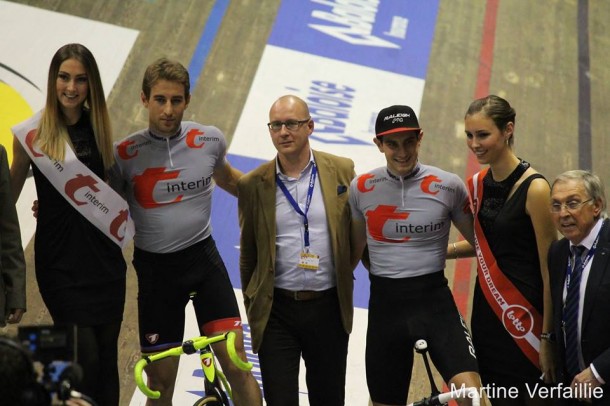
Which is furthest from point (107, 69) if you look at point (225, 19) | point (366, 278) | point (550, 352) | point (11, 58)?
point (550, 352)

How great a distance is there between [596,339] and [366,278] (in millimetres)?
2832

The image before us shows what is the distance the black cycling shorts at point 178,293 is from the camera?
178 inches

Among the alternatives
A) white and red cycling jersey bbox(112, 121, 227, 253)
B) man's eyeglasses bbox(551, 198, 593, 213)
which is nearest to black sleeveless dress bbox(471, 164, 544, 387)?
man's eyeglasses bbox(551, 198, 593, 213)

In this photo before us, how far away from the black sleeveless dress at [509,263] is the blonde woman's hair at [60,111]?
1.85m

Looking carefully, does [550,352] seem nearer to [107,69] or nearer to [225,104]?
[225,104]

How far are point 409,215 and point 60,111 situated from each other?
1712 mm

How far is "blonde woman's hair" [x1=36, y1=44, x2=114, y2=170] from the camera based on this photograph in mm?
4117

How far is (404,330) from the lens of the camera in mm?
4188

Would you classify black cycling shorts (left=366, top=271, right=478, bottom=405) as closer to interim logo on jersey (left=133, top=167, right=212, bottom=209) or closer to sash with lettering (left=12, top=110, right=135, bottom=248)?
interim logo on jersey (left=133, top=167, right=212, bottom=209)

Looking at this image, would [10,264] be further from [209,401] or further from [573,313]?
[573,313]

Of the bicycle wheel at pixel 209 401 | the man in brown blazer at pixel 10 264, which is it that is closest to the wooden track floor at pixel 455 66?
the bicycle wheel at pixel 209 401

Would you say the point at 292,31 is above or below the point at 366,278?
above

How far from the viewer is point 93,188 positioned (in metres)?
4.25

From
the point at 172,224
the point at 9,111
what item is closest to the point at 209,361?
the point at 172,224
